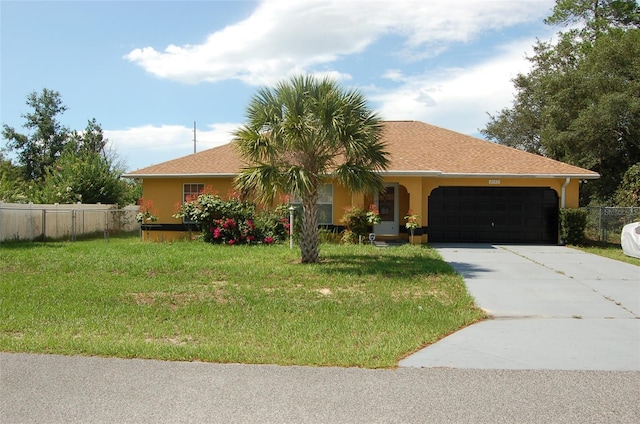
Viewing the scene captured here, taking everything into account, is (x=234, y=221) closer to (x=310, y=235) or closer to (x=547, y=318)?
(x=310, y=235)

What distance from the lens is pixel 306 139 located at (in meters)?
12.3

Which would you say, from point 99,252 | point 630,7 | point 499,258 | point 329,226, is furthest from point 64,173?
point 630,7

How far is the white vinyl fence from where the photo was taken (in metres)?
18.0

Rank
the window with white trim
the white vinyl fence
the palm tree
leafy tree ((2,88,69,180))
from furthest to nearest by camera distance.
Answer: leafy tree ((2,88,69,180)), the window with white trim, the white vinyl fence, the palm tree

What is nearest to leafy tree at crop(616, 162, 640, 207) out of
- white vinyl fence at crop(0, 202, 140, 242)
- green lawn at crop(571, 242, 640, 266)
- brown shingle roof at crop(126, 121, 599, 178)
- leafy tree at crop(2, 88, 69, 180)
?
green lawn at crop(571, 242, 640, 266)

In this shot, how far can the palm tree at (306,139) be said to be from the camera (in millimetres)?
12242

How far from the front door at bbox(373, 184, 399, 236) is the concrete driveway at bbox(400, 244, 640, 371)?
510 cm

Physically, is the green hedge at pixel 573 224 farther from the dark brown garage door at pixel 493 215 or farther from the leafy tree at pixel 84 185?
the leafy tree at pixel 84 185

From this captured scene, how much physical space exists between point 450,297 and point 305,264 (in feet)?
14.7

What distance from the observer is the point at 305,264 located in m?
12.9

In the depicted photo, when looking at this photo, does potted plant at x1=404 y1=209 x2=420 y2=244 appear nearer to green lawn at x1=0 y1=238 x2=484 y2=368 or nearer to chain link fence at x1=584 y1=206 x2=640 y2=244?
green lawn at x1=0 y1=238 x2=484 y2=368

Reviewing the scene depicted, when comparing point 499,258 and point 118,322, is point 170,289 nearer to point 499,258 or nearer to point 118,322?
point 118,322

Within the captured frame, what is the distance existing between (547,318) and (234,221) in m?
11.7

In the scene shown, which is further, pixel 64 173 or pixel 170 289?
pixel 64 173
